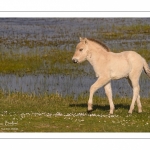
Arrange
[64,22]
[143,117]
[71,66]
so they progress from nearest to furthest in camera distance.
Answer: [143,117] → [64,22] → [71,66]

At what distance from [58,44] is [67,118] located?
19.5 ft

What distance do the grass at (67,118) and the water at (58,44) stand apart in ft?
5.20

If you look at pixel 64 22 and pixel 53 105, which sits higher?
pixel 64 22

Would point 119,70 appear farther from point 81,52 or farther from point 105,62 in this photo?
point 81,52

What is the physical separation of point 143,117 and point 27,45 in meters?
7.16

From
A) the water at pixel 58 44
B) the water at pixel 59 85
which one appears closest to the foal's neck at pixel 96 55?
the water at pixel 58 44

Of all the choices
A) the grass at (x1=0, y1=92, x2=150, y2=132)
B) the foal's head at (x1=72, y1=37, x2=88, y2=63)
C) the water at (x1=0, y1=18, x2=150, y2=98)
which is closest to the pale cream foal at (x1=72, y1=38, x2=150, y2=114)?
the foal's head at (x1=72, y1=37, x2=88, y2=63)

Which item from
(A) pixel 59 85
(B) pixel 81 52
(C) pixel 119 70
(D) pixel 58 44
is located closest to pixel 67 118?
(B) pixel 81 52

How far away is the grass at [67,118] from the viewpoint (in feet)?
55.3

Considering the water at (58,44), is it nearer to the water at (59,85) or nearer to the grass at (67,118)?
the water at (59,85)

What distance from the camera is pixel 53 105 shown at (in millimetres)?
20547

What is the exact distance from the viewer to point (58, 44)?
75.7ft
